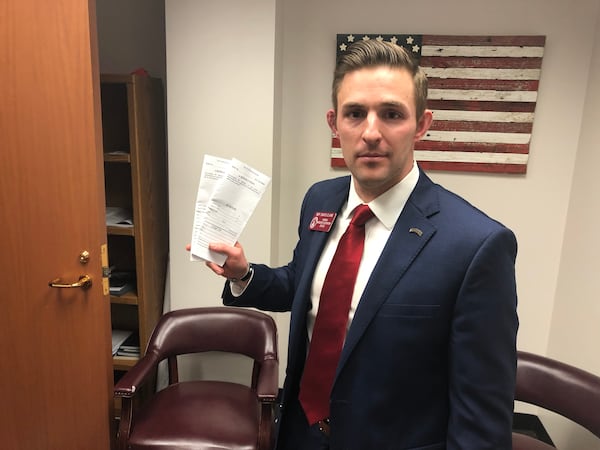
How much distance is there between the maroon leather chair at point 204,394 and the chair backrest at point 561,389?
969 millimetres

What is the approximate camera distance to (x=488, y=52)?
2008 millimetres

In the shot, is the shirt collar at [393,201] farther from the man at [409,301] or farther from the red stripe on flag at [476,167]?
the red stripe on flag at [476,167]

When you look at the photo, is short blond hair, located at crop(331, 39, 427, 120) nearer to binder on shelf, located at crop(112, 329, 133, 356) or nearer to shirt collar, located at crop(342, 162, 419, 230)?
shirt collar, located at crop(342, 162, 419, 230)

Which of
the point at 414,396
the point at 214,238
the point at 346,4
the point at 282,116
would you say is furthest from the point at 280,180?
the point at 414,396

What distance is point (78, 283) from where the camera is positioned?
161cm

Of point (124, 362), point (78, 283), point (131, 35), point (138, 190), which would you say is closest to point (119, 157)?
point (138, 190)

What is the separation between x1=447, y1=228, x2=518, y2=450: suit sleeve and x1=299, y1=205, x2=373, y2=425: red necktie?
25 centimetres

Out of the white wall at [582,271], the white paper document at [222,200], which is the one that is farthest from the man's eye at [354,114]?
the white wall at [582,271]

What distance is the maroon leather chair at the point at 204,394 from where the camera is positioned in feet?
5.22

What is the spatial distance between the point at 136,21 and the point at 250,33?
2.62 ft

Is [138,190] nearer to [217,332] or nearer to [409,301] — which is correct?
[217,332]

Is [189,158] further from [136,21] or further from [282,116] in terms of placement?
[136,21]

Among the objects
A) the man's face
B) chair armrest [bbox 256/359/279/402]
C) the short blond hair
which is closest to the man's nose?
the man's face

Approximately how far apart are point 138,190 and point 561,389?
6.28ft
